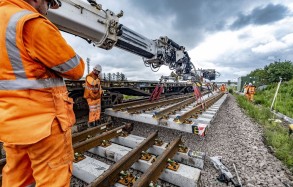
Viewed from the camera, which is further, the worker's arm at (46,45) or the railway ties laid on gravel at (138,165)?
the railway ties laid on gravel at (138,165)

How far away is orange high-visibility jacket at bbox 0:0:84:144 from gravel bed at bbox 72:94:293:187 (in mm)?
1585

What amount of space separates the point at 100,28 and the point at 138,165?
284cm

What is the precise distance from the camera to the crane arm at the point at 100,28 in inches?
130

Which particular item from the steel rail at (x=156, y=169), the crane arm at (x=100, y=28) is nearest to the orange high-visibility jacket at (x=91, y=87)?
the crane arm at (x=100, y=28)

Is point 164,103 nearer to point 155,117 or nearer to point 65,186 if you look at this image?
point 155,117

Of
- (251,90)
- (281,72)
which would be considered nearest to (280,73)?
(281,72)

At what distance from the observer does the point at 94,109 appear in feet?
15.6

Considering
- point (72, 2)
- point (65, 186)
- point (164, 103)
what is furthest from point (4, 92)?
point (164, 103)

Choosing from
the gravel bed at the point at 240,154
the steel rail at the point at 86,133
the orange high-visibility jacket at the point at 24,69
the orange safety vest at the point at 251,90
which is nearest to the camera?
the orange high-visibility jacket at the point at 24,69

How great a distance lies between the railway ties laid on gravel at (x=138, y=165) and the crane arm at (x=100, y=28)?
82.4 inches

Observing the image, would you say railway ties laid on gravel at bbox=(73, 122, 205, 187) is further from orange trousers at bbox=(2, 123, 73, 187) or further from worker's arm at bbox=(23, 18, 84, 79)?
worker's arm at bbox=(23, 18, 84, 79)

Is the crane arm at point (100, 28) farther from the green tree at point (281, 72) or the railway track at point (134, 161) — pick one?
the green tree at point (281, 72)

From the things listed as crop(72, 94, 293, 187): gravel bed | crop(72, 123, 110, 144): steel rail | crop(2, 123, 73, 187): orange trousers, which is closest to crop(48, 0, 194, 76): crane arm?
crop(72, 123, 110, 144): steel rail

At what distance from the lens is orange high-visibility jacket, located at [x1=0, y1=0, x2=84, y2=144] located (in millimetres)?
1188
